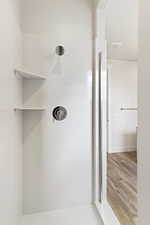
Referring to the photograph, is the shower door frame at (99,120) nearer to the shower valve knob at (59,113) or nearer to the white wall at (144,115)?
the shower valve knob at (59,113)

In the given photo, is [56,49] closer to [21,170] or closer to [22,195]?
[21,170]

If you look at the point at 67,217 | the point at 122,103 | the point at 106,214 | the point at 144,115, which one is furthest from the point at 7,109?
the point at 122,103

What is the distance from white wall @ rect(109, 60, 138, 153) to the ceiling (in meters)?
0.54

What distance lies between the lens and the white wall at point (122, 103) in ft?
14.1

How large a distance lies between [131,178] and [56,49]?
241 centimetres

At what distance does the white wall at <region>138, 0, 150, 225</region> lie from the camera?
855 mm

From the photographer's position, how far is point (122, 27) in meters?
2.57

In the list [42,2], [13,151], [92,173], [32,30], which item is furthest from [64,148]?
[42,2]

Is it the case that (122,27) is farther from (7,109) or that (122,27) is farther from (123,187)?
(123,187)

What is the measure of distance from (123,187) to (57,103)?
1.70 m

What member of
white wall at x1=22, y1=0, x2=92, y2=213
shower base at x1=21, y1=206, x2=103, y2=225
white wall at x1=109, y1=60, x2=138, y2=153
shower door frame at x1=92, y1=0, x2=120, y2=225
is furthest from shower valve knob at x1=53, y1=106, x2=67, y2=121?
white wall at x1=109, y1=60, x2=138, y2=153

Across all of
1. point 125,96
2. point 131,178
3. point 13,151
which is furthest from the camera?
point 125,96

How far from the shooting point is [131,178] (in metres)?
2.80

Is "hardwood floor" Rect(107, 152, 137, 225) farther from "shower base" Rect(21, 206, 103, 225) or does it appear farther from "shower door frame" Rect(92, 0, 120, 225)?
"shower base" Rect(21, 206, 103, 225)
